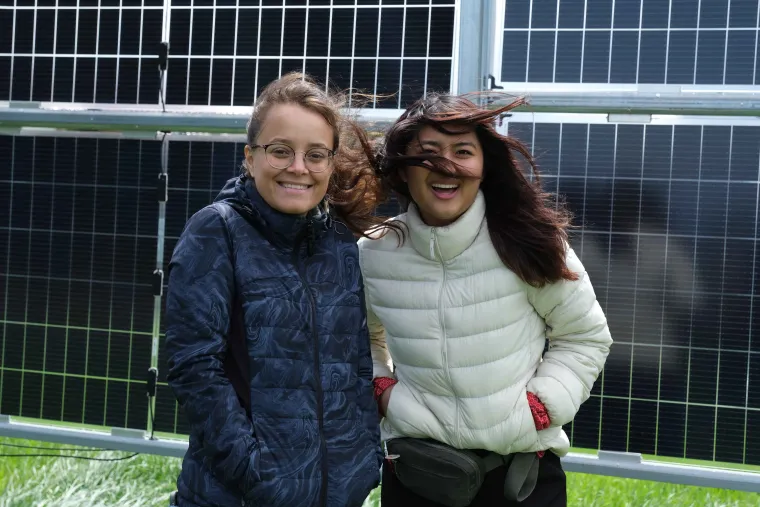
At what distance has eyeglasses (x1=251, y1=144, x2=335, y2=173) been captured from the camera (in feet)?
8.41

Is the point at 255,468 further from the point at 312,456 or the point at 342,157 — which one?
the point at 342,157

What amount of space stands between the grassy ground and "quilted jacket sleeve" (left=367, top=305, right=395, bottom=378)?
187 cm

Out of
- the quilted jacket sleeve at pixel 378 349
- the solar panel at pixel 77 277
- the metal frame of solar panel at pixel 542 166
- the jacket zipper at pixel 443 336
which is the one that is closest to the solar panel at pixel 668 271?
the metal frame of solar panel at pixel 542 166

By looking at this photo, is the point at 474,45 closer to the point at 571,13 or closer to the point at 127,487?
the point at 571,13

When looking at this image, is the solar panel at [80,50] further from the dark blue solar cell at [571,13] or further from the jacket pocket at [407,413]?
the jacket pocket at [407,413]

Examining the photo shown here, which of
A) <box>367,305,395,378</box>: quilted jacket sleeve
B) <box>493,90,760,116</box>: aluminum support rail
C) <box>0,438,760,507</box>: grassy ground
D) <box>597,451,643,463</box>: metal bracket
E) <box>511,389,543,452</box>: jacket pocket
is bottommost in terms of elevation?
<box>0,438,760,507</box>: grassy ground

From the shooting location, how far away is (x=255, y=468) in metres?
→ 2.31

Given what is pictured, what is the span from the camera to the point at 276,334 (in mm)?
2416

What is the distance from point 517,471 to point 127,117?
8.87 feet

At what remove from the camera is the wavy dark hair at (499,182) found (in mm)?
2756

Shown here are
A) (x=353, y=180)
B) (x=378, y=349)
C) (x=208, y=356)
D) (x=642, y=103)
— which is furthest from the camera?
(x=642, y=103)

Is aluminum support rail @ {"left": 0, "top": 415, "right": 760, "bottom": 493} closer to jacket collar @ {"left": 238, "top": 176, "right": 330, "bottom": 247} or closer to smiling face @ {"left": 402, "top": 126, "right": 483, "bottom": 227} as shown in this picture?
smiling face @ {"left": 402, "top": 126, "right": 483, "bottom": 227}

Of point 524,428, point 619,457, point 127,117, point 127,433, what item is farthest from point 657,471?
point 127,117

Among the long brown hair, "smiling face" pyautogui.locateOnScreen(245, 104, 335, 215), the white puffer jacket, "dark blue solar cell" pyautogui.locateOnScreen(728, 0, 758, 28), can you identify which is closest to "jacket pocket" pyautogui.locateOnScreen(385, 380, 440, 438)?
the white puffer jacket
